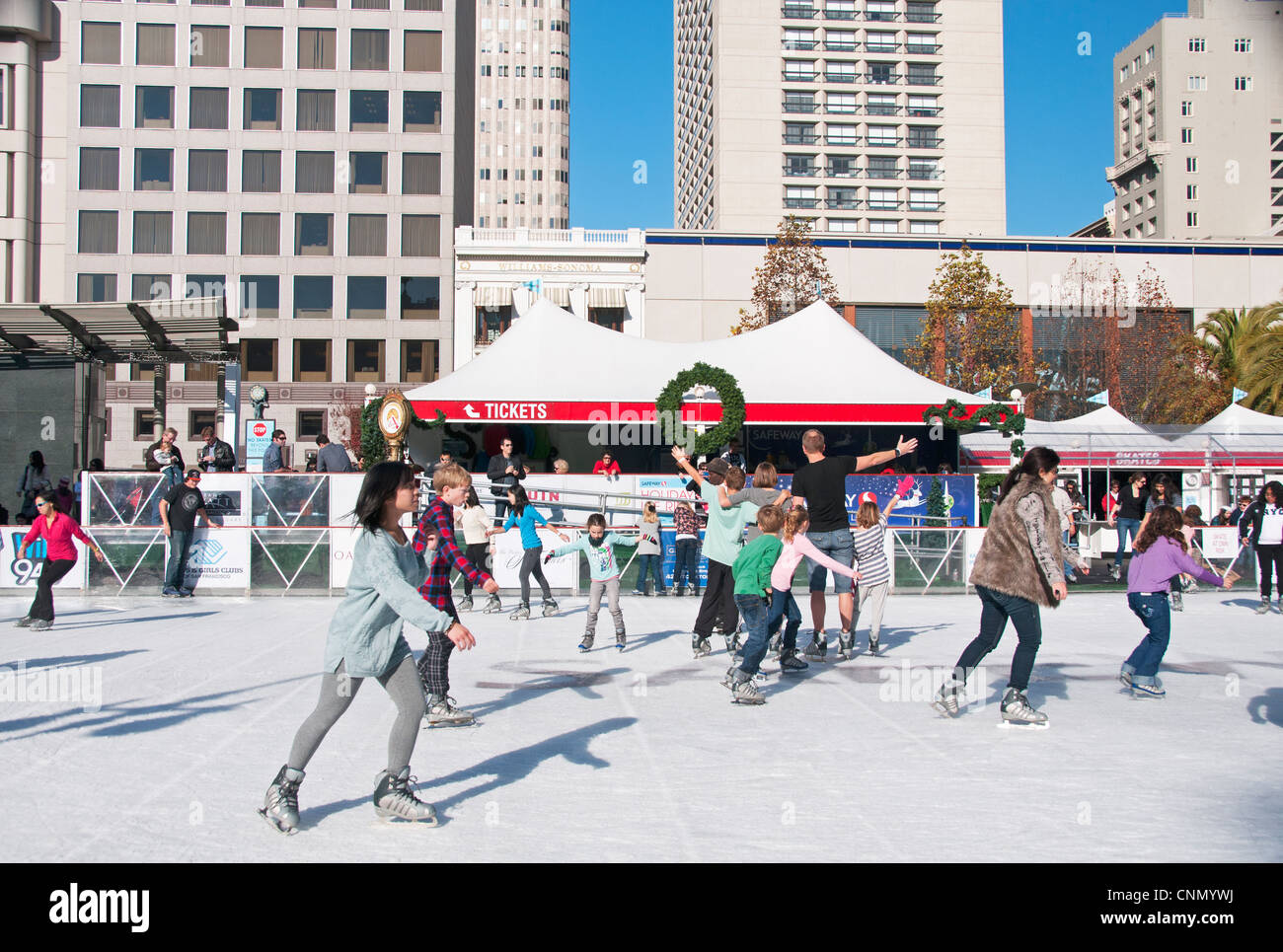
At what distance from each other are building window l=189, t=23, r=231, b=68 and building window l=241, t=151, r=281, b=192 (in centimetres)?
422

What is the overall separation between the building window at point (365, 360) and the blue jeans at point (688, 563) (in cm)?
3259

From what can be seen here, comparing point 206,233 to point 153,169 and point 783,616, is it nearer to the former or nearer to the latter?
point 153,169

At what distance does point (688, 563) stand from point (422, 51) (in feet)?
126

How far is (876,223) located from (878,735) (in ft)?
223

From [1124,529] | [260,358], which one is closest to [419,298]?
[260,358]

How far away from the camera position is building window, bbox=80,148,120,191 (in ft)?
148

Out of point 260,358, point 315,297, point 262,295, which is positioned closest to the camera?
point 260,358

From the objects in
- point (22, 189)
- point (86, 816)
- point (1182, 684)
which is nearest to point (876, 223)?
point (22, 189)

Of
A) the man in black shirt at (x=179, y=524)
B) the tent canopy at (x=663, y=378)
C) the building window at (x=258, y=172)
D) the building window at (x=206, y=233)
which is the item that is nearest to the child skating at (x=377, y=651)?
the man in black shirt at (x=179, y=524)

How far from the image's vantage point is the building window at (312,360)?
45.3m

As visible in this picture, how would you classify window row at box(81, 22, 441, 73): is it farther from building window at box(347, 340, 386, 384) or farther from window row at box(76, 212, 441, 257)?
building window at box(347, 340, 386, 384)

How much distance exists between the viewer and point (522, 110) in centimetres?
11331

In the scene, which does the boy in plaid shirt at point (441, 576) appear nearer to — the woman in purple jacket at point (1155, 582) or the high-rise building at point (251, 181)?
the woman in purple jacket at point (1155, 582)

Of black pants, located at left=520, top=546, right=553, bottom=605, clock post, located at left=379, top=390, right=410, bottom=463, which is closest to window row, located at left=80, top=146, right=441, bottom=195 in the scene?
clock post, located at left=379, top=390, right=410, bottom=463
